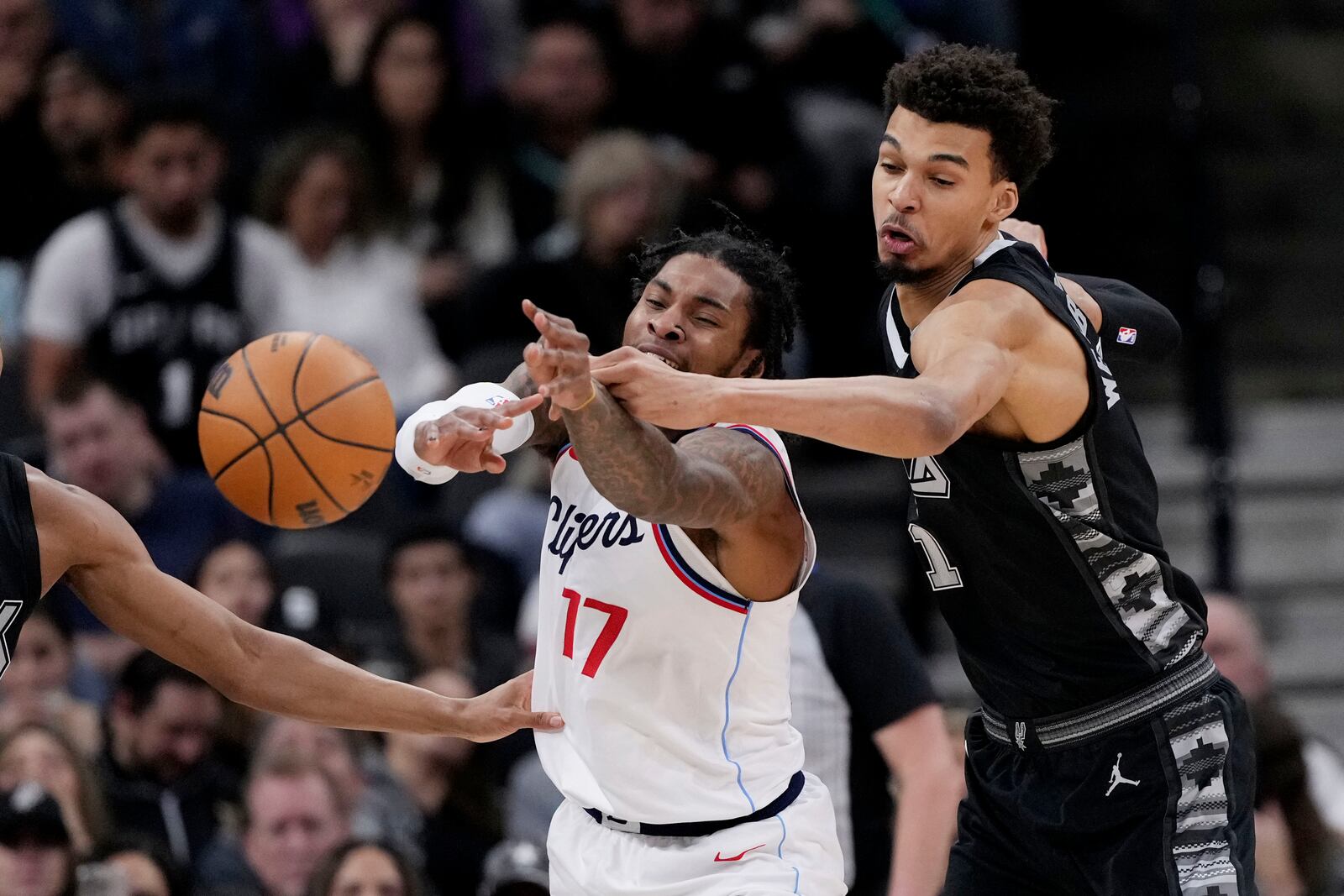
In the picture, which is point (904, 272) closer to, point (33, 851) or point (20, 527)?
point (20, 527)

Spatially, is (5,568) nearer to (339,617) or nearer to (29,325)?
(339,617)

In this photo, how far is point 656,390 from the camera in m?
4.07

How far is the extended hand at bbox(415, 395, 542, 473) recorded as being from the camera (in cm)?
446

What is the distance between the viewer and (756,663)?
189 inches

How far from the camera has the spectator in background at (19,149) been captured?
32.0 feet

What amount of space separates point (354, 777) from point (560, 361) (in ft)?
13.6

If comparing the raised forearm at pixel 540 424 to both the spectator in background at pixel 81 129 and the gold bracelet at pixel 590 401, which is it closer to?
the gold bracelet at pixel 590 401

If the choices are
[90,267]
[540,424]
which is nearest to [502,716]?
[540,424]

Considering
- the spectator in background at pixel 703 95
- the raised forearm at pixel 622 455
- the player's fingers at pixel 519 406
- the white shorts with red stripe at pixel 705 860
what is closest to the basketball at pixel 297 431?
the player's fingers at pixel 519 406

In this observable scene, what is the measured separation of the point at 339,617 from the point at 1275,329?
18.2 feet

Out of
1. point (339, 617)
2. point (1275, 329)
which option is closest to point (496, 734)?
point (339, 617)

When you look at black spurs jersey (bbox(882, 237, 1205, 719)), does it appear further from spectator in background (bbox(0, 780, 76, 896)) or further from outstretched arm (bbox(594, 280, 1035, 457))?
spectator in background (bbox(0, 780, 76, 896))

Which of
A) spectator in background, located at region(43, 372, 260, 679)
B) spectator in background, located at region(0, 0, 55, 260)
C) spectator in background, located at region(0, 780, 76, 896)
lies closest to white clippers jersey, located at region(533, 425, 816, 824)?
spectator in background, located at region(0, 780, 76, 896)

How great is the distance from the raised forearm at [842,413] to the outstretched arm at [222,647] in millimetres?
1177
